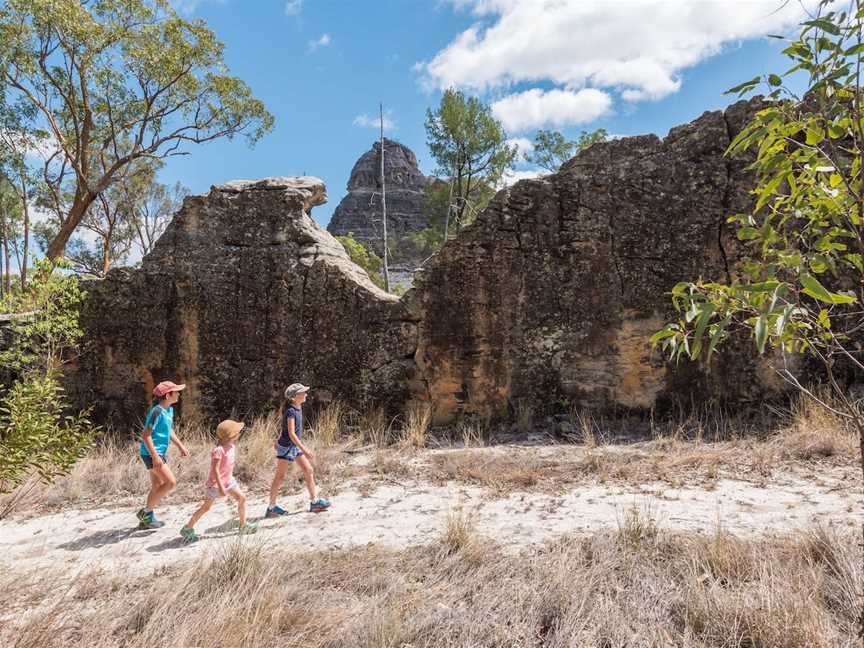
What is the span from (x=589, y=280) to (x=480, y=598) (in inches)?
202

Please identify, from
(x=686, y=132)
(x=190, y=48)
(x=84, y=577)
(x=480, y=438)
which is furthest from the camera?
(x=190, y=48)

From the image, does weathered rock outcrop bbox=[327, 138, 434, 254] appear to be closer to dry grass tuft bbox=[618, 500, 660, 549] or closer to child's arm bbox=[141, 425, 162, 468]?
child's arm bbox=[141, 425, 162, 468]

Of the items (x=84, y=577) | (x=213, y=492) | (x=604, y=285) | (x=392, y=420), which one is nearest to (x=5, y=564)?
(x=84, y=577)

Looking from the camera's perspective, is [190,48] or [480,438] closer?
[480,438]

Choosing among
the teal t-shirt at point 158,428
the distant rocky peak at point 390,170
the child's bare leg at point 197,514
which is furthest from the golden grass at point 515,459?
the distant rocky peak at point 390,170

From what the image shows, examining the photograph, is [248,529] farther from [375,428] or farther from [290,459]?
[375,428]

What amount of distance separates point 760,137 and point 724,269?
612cm

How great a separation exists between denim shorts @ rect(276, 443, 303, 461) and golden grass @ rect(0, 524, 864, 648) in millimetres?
1211

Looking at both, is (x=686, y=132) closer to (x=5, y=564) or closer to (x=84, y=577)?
(x=84, y=577)

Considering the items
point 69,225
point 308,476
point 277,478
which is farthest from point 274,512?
point 69,225

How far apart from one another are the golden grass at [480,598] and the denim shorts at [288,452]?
1.21 metres

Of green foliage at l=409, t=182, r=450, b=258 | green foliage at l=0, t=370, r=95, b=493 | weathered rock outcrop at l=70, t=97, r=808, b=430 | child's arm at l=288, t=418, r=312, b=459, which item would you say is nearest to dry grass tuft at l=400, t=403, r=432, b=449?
weathered rock outcrop at l=70, t=97, r=808, b=430

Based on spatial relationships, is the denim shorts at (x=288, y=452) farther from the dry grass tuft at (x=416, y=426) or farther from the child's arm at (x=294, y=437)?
the dry grass tuft at (x=416, y=426)

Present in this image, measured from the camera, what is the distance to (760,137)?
1.48 meters
